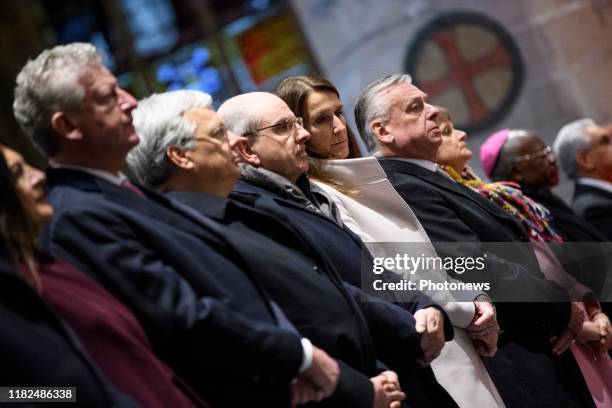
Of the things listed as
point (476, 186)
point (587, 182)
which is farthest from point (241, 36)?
point (476, 186)

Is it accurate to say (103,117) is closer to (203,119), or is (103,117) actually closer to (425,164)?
(203,119)

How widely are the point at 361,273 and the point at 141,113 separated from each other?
0.81 metres

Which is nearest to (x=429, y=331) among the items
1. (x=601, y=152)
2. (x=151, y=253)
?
(x=151, y=253)

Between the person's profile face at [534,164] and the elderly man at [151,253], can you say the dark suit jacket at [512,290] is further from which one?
the person's profile face at [534,164]

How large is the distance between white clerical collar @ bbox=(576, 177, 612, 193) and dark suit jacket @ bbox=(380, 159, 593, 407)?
202 cm

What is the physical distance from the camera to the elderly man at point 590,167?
5.44 metres

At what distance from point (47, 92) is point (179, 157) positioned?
0.43m

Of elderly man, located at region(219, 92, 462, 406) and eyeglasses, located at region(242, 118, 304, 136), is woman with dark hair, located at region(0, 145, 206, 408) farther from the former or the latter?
eyeglasses, located at region(242, 118, 304, 136)

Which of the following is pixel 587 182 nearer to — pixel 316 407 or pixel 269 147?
pixel 269 147

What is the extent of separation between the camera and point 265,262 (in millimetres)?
2523

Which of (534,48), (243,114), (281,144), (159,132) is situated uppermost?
(159,132)

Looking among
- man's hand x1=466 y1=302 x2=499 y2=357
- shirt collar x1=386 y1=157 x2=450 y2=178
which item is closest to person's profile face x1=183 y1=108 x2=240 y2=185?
man's hand x1=466 y1=302 x2=499 y2=357

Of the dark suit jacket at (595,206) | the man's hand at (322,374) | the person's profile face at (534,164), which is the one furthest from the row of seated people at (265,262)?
the dark suit jacket at (595,206)

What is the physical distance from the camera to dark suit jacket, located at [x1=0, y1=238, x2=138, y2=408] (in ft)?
6.13
